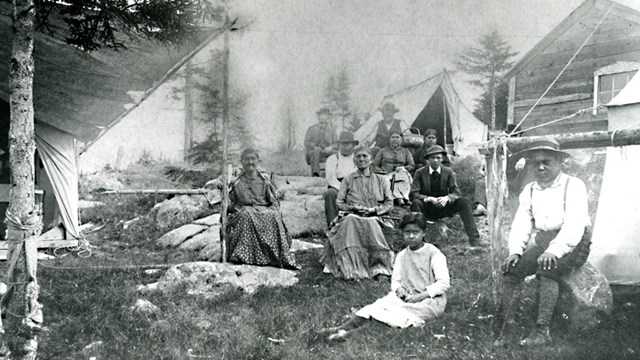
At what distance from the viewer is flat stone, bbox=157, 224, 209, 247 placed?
312 inches

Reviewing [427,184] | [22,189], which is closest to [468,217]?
[427,184]

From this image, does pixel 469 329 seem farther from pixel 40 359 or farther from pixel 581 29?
pixel 581 29

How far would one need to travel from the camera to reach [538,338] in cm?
331

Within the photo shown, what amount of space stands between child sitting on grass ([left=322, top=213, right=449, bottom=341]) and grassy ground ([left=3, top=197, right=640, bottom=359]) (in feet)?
0.29

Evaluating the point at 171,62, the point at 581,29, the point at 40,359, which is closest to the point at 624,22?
the point at 581,29

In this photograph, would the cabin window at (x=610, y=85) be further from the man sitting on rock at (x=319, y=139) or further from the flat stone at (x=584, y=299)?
the flat stone at (x=584, y=299)

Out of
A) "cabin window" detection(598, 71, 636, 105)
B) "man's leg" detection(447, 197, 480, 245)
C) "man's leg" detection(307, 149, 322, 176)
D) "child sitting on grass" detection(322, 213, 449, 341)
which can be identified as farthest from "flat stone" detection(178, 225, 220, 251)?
"cabin window" detection(598, 71, 636, 105)

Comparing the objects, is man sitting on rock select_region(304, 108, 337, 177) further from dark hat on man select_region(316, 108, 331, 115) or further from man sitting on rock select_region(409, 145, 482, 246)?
man sitting on rock select_region(409, 145, 482, 246)

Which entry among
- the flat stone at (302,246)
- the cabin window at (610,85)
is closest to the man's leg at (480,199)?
the flat stone at (302,246)

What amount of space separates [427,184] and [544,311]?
11.4 feet

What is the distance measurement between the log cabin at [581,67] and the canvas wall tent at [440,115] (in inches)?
61.5

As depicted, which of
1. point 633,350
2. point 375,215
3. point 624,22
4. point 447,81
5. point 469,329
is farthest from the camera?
point 447,81

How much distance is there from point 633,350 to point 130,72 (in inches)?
239

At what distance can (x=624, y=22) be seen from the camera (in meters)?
11.5
